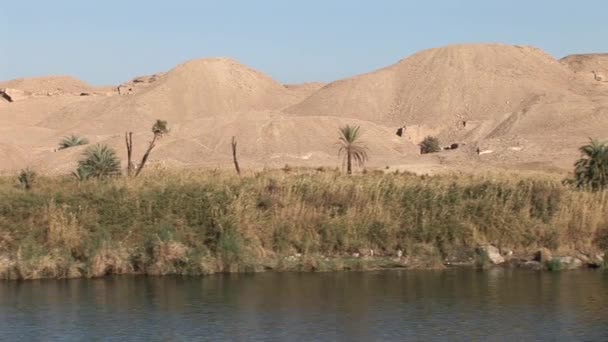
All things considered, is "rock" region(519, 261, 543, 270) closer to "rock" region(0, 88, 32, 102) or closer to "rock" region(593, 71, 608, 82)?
"rock" region(593, 71, 608, 82)

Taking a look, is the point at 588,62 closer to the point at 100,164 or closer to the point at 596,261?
the point at 100,164

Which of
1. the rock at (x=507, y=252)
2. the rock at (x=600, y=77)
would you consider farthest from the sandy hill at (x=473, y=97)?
the rock at (x=507, y=252)

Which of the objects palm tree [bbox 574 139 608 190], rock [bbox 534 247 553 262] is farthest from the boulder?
palm tree [bbox 574 139 608 190]

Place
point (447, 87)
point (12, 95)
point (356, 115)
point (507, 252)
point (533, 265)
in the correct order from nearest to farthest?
point (533, 265)
point (507, 252)
point (356, 115)
point (447, 87)
point (12, 95)

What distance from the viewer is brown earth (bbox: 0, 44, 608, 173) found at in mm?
55844

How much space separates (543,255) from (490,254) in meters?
0.89

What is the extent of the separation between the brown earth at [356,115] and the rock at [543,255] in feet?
85.4

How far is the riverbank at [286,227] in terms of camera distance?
16.6 metres

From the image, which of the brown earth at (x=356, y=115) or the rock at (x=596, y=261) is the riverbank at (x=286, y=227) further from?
the brown earth at (x=356, y=115)

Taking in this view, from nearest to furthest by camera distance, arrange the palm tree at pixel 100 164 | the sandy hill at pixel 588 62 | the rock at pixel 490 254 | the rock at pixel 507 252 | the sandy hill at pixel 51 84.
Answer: the rock at pixel 490 254
the rock at pixel 507 252
the palm tree at pixel 100 164
the sandy hill at pixel 588 62
the sandy hill at pixel 51 84

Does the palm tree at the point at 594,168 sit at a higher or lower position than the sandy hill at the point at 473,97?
lower

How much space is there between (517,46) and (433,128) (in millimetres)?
31955

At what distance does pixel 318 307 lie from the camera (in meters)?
13.4

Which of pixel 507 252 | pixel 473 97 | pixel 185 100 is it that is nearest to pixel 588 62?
pixel 473 97
